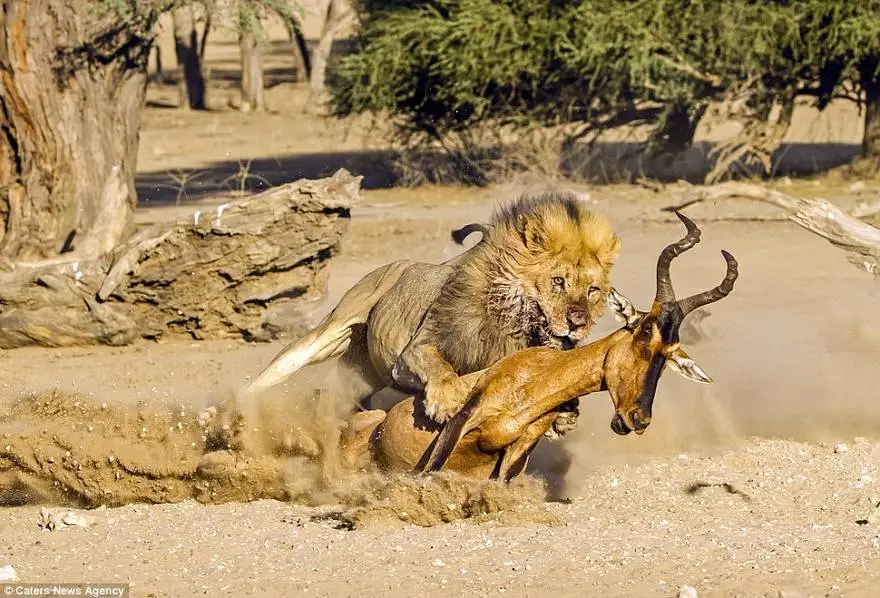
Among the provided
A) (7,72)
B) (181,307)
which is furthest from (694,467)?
(7,72)

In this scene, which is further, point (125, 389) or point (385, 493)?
point (125, 389)

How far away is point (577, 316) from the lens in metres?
6.13

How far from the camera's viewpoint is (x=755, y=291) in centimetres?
1198

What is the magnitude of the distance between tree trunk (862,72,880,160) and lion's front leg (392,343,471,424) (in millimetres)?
13508

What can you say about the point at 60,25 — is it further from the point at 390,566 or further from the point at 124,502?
the point at 390,566

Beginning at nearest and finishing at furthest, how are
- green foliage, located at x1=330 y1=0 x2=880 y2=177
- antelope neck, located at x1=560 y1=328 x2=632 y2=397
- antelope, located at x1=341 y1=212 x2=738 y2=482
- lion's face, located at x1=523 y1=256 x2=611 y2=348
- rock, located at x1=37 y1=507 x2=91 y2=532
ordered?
1. antelope, located at x1=341 y1=212 x2=738 y2=482
2. antelope neck, located at x1=560 y1=328 x2=632 y2=397
3. lion's face, located at x1=523 y1=256 x2=611 y2=348
4. rock, located at x1=37 y1=507 x2=91 y2=532
5. green foliage, located at x1=330 y1=0 x2=880 y2=177

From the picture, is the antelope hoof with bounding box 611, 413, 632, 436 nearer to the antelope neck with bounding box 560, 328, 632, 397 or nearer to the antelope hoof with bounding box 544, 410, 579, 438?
the antelope neck with bounding box 560, 328, 632, 397

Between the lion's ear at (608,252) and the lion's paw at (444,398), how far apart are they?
2.62ft

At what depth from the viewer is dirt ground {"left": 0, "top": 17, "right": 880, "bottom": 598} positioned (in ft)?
17.6

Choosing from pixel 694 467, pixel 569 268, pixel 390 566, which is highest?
pixel 569 268

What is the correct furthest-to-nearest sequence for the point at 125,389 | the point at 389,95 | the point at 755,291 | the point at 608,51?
the point at 389,95 → the point at 608,51 → the point at 755,291 → the point at 125,389

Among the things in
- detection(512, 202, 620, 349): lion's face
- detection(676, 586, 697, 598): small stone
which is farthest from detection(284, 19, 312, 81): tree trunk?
detection(676, 586, 697, 598): small stone

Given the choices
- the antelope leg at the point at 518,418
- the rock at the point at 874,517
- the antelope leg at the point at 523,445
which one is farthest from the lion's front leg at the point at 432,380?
the rock at the point at 874,517

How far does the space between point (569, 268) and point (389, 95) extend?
568 inches
